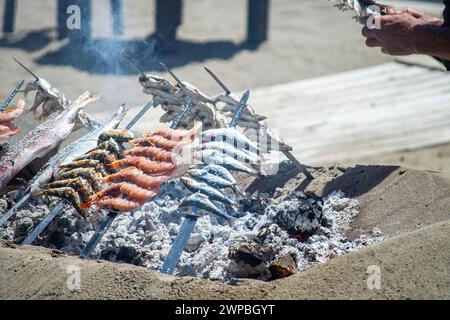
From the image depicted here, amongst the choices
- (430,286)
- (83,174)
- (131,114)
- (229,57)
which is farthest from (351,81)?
(430,286)

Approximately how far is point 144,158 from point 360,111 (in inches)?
186

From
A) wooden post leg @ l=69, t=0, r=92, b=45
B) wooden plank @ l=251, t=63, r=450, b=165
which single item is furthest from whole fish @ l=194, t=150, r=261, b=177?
wooden post leg @ l=69, t=0, r=92, b=45

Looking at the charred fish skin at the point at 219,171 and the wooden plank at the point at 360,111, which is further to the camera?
the wooden plank at the point at 360,111

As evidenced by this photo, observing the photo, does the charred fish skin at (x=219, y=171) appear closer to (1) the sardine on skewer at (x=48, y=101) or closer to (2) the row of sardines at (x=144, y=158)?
(2) the row of sardines at (x=144, y=158)

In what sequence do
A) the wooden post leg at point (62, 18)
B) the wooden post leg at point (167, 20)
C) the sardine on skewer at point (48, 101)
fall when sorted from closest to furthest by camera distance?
the sardine on skewer at point (48, 101) < the wooden post leg at point (167, 20) < the wooden post leg at point (62, 18)

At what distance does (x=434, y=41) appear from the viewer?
459cm

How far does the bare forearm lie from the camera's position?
4.54 m

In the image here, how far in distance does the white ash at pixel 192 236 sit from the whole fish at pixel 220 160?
0.41m

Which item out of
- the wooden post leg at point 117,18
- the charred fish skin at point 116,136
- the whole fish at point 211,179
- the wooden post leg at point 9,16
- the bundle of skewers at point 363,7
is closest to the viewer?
the whole fish at point 211,179

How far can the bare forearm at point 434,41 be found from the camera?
14.9 ft

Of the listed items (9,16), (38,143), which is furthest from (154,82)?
(9,16)

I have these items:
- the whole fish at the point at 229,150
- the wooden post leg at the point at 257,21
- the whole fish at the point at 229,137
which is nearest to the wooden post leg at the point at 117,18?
the wooden post leg at the point at 257,21
